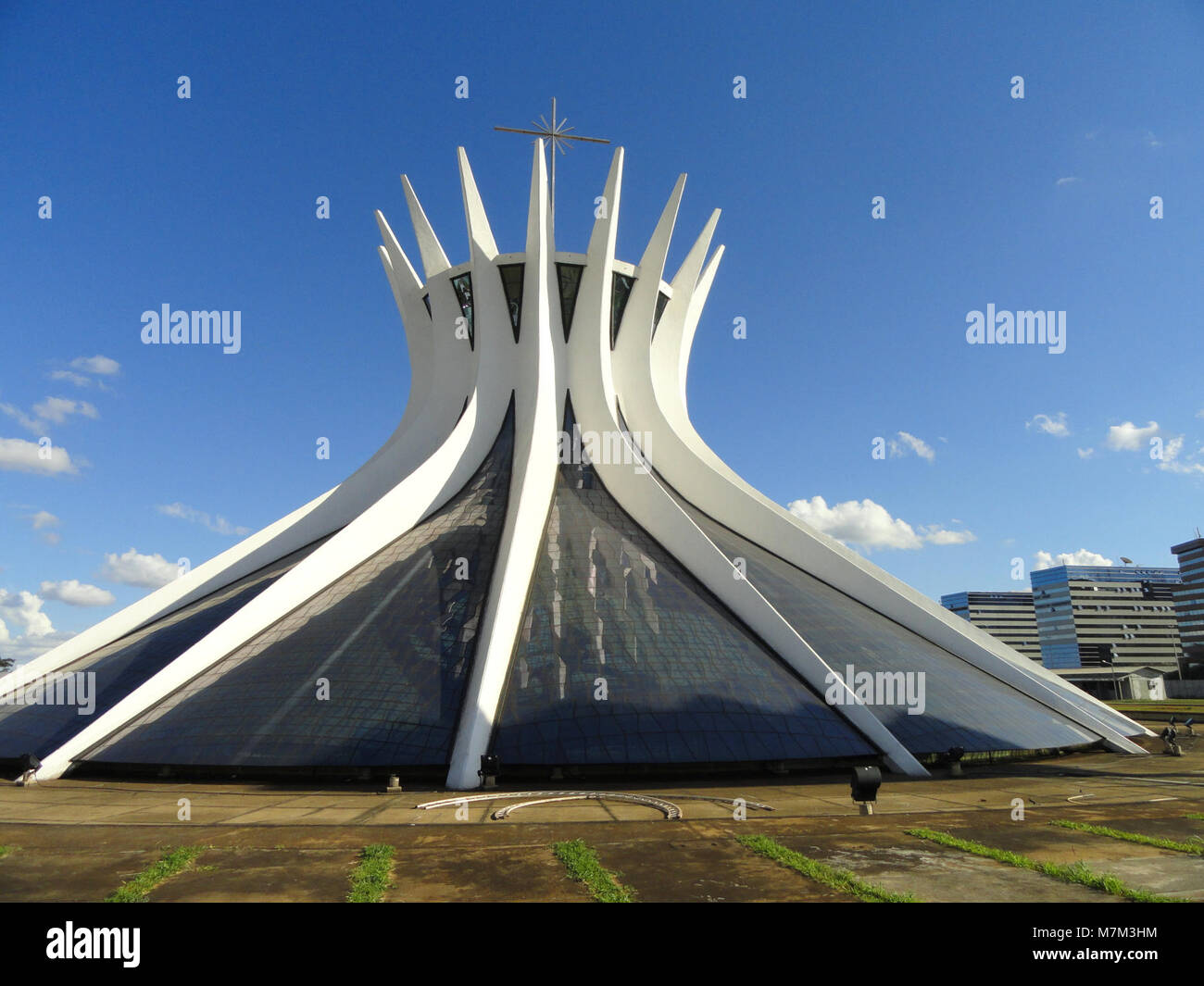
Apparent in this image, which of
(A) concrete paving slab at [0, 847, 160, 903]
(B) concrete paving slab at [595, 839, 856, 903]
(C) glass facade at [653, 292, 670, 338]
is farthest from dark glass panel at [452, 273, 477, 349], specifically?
(B) concrete paving slab at [595, 839, 856, 903]

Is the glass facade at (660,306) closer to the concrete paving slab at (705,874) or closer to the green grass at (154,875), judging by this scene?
the concrete paving slab at (705,874)

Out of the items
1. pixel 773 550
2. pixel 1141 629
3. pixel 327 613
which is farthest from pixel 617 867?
pixel 1141 629

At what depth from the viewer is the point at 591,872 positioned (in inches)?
265

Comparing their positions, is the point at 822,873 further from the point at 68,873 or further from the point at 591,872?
the point at 68,873

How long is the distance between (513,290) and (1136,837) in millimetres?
24445

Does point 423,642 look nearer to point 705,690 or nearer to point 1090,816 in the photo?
point 705,690

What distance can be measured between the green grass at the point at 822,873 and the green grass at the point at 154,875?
247 inches

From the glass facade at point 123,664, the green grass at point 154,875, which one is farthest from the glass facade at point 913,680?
the glass facade at point 123,664

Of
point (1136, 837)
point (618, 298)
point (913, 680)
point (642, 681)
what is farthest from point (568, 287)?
point (1136, 837)

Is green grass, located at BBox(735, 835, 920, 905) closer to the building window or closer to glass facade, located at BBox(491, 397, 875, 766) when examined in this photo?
glass facade, located at BBox(491, 397, 875, 766)

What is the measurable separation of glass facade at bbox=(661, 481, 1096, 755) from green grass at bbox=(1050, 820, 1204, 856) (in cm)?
604

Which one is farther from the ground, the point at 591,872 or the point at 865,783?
the point at 591,872

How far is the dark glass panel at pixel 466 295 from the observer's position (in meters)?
26.7

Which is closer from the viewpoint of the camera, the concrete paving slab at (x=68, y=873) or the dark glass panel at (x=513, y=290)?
the concrete paving slab at (x=68, y=873)
